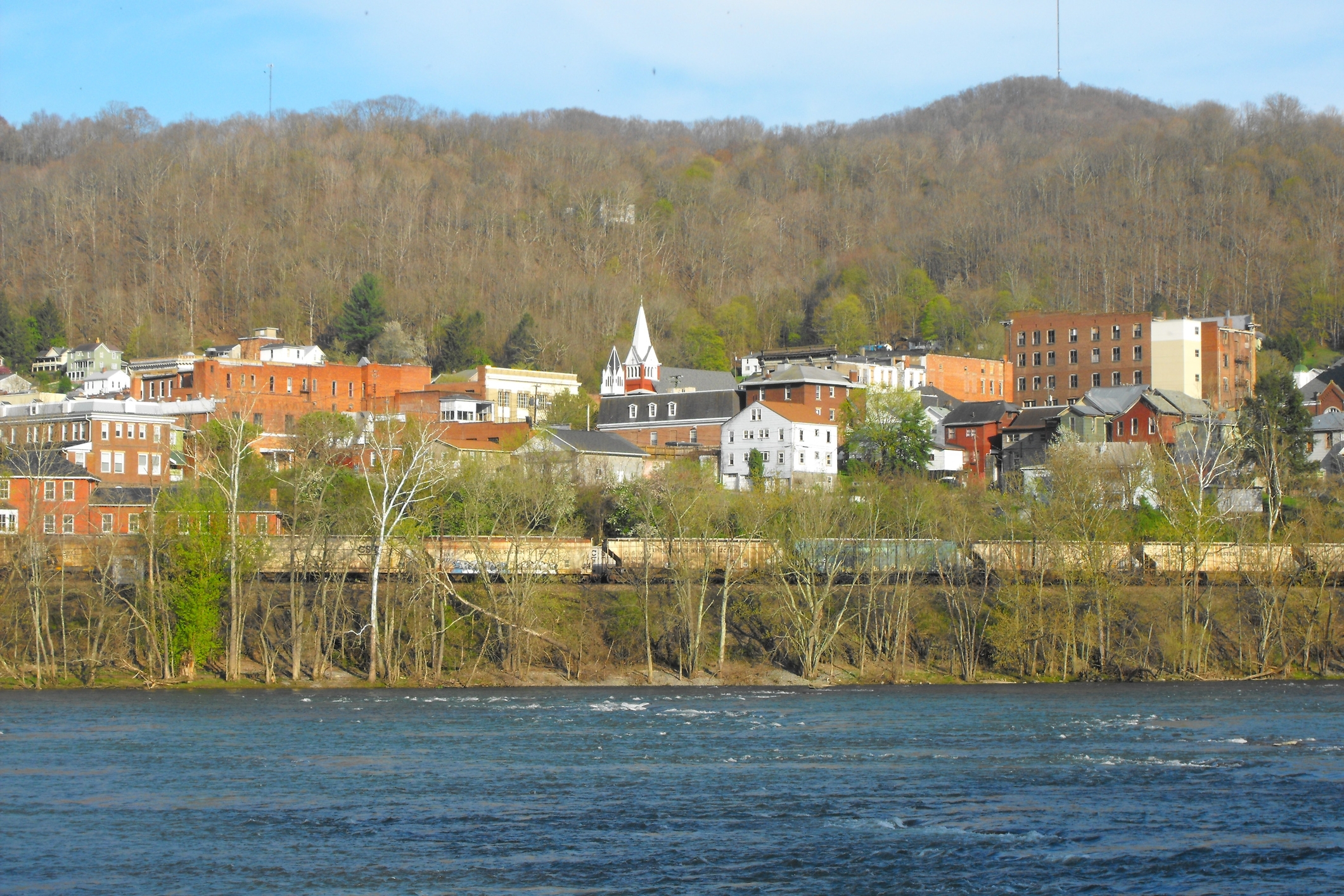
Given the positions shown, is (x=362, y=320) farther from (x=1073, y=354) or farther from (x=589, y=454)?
(x=1073, y=354)

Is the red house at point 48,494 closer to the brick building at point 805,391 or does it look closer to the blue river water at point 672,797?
the blue river water at point 672,797

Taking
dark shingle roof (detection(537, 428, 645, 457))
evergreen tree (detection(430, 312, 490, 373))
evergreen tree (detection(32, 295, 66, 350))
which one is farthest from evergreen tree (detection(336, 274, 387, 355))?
dark shingle roof (detection(537, 428, 645, 457))

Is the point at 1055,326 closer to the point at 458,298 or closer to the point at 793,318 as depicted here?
the point at 793,318

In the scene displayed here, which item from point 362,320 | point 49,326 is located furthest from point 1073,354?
point 49,326

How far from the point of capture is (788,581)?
64.1 m

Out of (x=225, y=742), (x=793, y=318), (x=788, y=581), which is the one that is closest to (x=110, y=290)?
(x=793, y=318)

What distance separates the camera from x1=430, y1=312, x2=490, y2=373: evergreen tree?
156375 mm

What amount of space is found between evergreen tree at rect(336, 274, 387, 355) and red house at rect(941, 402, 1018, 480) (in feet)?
238

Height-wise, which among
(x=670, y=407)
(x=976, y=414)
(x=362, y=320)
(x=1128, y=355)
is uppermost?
(x=362, y=320)

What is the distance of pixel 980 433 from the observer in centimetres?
10912

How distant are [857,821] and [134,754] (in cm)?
2052

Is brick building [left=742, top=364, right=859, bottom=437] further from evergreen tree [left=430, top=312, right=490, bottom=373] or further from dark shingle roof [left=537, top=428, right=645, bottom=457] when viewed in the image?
evergreen tree [left=430, top=312, right=490, bottom=373]

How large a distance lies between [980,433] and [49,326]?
371ft

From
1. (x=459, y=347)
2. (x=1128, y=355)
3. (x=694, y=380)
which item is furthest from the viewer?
(x=459, y=347)
